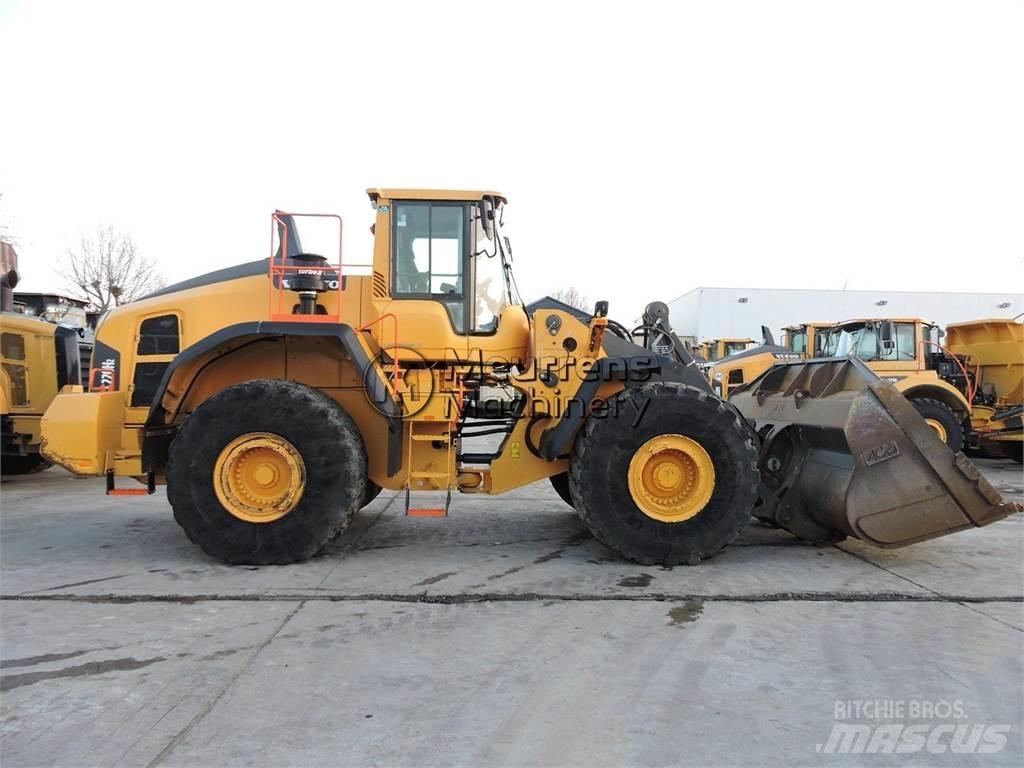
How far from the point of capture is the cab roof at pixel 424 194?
5.62m

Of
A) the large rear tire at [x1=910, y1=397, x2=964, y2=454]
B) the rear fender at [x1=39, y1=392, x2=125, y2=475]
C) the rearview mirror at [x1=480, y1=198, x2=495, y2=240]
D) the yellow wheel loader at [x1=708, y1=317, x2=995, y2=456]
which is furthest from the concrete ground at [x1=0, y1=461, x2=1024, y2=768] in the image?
the yellow wheel loader at [x1=708, y1=317, x2=995, y2=456]

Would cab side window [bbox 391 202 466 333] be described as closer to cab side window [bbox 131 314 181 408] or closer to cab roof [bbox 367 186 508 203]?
cab roof [bbox 367 186 508 203]

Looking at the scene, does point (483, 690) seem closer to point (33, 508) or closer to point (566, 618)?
point (566, 618)

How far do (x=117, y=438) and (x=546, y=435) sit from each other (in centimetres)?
340

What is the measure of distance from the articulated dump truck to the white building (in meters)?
32.4

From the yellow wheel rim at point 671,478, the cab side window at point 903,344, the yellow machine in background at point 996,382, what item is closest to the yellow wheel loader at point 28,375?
the yellow wheel rim at point 671,478

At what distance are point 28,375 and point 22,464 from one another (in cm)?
162

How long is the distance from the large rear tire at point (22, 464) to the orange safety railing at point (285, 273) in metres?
6.76

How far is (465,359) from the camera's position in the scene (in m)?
5.67

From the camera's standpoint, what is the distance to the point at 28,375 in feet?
31.3

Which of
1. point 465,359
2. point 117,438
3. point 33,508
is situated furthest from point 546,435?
point 33,508

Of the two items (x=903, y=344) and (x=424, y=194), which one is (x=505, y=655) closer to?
(x=424, y=194)

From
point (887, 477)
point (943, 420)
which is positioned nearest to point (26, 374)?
point (887, 477)

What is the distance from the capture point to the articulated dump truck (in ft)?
17.2
